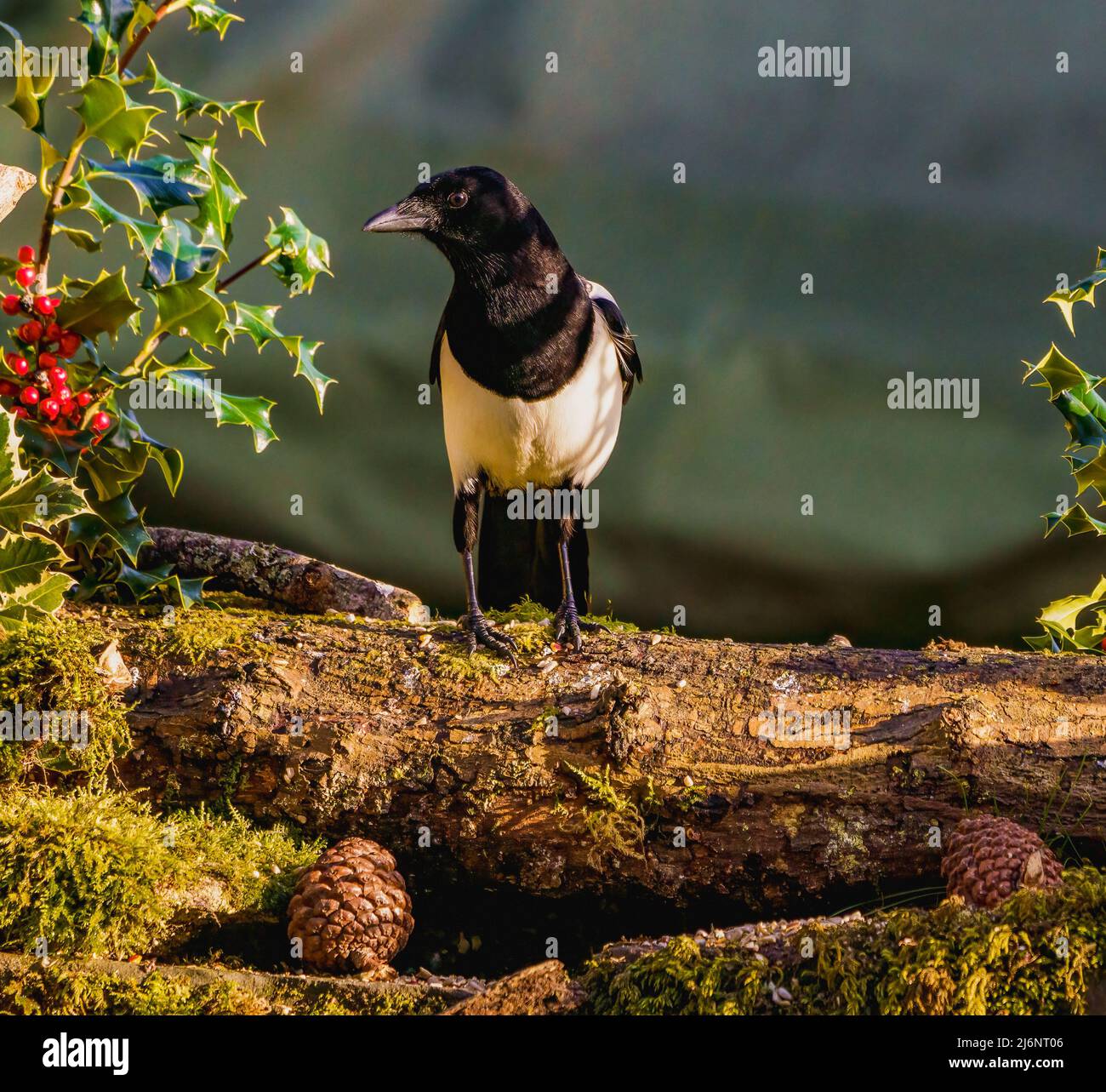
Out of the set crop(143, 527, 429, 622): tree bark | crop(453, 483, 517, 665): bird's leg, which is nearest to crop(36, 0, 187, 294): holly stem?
crop(143, 527, 429, 622): tree bark

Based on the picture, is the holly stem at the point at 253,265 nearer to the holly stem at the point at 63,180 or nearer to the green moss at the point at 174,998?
the holly stem at the point at 63,180

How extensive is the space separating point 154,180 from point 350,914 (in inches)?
45.7

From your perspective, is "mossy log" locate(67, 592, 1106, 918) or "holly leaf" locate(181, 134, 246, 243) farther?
"holly leaf" locate(181, 134, 246, 243)

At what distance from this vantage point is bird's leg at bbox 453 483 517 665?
1.85 metres

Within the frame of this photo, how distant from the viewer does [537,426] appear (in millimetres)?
2111

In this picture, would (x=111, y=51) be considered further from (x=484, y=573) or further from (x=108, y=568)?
(x=484, y=573)

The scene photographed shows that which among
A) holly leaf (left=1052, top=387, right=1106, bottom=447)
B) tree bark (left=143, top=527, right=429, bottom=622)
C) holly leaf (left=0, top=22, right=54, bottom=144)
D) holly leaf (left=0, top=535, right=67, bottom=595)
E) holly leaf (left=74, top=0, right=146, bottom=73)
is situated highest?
holly leaf (left=74, top=0, right=146, bottom=73)

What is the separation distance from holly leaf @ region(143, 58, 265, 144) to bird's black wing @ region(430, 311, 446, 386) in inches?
23.4

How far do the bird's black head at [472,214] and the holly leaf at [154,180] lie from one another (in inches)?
17.5

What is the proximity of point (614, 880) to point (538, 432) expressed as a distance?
90cm

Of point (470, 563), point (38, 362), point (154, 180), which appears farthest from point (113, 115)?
point (470, 563)

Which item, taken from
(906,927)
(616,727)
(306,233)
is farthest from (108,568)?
(906,927)

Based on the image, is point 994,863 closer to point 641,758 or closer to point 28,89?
point 641,758

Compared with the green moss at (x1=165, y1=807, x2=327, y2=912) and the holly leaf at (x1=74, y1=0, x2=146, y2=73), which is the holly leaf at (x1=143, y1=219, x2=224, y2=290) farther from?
the green moss at (x1=165, y1=807, x2=327, y2=912)
